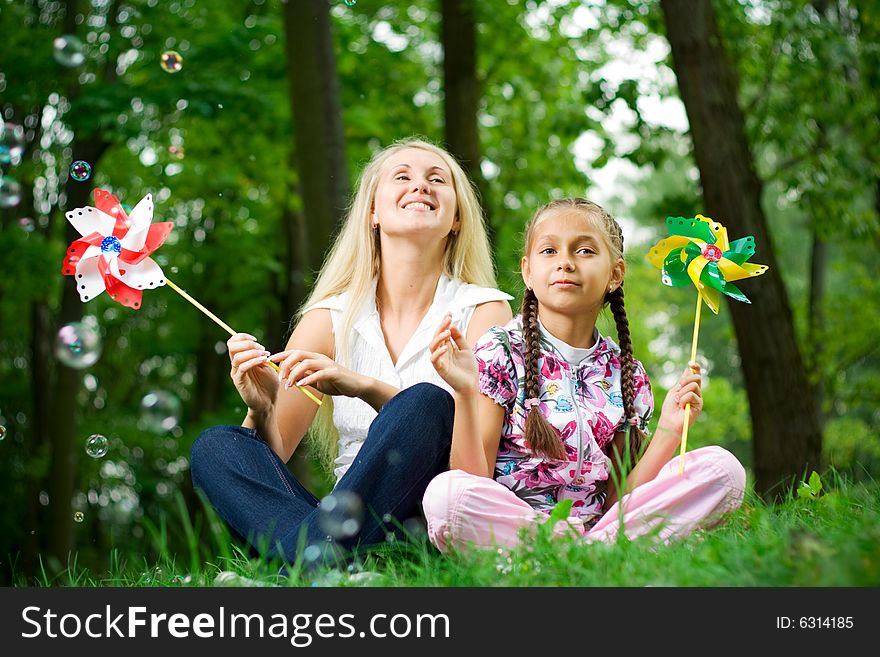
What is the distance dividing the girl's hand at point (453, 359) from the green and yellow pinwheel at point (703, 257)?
2.36ft

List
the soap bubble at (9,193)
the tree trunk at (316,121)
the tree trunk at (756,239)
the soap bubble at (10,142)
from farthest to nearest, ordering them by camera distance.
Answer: the tree trunk at (316,121) < the tree trunk at (756,239) < the soap bubble at (10,142) < the soap bubble at (9,193)

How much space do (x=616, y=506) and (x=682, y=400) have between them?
33 centimetres

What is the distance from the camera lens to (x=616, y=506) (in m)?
2.85

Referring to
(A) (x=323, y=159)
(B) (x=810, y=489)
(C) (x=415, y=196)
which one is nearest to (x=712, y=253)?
(B) (x=810, y=489)

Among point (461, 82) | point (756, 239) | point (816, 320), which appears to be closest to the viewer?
point (756, 239)

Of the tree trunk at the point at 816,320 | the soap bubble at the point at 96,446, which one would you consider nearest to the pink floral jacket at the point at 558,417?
the soap bubble at the point at 96,446

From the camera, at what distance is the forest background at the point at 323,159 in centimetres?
582

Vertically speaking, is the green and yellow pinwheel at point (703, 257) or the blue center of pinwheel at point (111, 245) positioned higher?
the blue center of pinwheel at point (111, 245)

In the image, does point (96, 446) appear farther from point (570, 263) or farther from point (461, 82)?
point (461, 82)

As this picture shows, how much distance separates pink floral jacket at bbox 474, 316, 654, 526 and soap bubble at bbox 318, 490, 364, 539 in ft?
1.46

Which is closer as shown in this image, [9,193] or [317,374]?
[317,374]

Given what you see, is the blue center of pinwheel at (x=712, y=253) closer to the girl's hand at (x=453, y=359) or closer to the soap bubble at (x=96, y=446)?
the girl's hand at (x=453, y=359)

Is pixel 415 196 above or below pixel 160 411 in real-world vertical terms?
above
